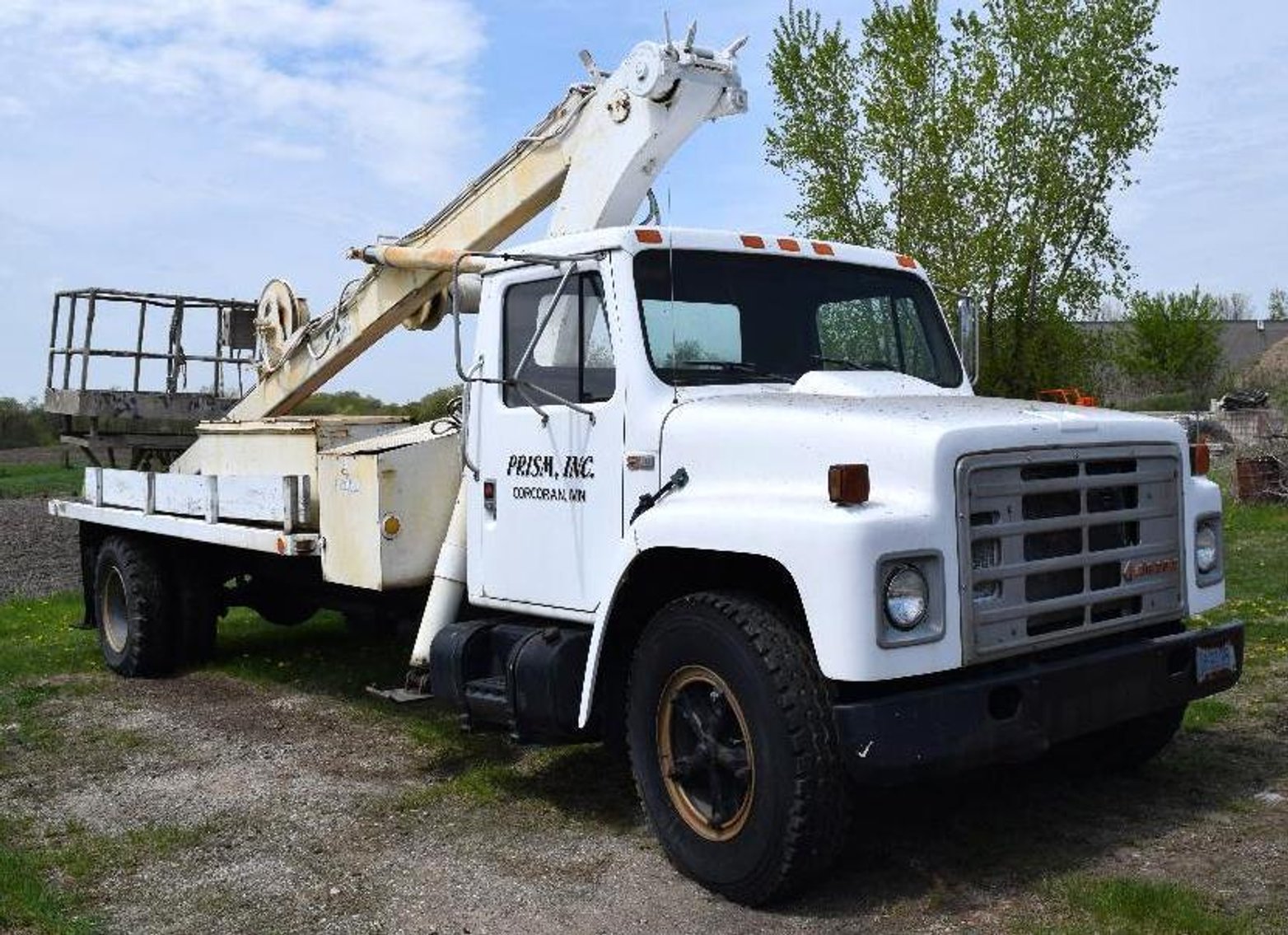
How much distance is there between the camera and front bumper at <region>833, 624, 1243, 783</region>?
4223mm

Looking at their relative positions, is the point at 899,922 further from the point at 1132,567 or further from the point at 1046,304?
the point at 1046,304

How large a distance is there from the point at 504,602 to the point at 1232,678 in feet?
9.93

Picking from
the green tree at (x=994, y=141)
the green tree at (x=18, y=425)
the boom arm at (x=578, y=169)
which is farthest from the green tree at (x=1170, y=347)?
the boom arm at (x=578, y=169)

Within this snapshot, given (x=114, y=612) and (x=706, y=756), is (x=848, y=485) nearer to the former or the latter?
(x=706, y=756)

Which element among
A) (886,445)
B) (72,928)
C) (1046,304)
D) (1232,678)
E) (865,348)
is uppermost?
(1046,304)

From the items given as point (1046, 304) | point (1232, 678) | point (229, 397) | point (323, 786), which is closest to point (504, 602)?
point (323, 786)

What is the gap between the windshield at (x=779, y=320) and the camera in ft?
17.8

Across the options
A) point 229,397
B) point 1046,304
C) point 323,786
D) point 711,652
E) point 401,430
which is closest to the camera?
point 711,652

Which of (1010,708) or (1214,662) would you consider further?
(1214,662)

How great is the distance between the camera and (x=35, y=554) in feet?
57.6

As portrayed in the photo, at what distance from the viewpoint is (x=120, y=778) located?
6.69m

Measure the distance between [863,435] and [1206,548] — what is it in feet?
5.76

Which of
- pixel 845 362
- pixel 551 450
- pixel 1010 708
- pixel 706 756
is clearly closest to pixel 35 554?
pixel 551 450

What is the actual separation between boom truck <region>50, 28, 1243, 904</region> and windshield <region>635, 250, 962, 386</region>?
0.04 ft
